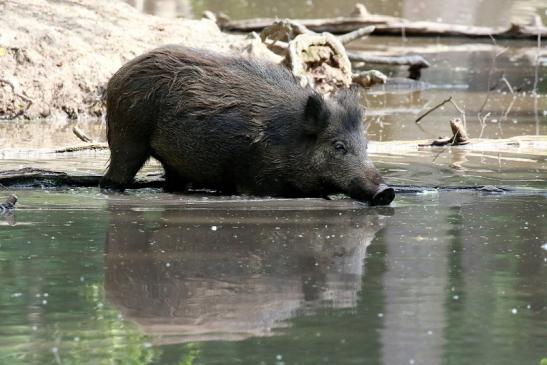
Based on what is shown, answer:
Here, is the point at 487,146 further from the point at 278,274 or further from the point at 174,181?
the point at 278,274

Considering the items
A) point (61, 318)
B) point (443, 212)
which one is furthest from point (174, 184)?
point (61, 318)

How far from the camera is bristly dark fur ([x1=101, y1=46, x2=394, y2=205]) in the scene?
11.0m

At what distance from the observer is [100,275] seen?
7488 millimetres

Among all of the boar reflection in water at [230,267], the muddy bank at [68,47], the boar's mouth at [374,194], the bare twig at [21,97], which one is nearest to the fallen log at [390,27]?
the muddy bank at [68,47]

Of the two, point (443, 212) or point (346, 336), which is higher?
point (346, 336)

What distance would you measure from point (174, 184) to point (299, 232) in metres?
2.69

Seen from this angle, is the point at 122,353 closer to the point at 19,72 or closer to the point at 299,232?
the point at 299,232

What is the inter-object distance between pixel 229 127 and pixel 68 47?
6.70 metres

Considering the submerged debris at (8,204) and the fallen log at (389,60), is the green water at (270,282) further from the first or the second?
the fallen log at (389,60)

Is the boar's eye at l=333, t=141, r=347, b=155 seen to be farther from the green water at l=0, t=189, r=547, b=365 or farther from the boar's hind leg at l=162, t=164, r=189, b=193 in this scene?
the boar's hind leg at l=162, t=164, r=189, b=193

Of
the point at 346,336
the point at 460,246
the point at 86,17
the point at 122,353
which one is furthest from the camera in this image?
the point at 86,17

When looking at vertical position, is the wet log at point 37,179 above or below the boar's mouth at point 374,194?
below

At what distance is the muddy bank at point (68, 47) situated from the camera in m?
16.5

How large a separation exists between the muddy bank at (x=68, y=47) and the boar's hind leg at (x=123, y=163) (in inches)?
209
